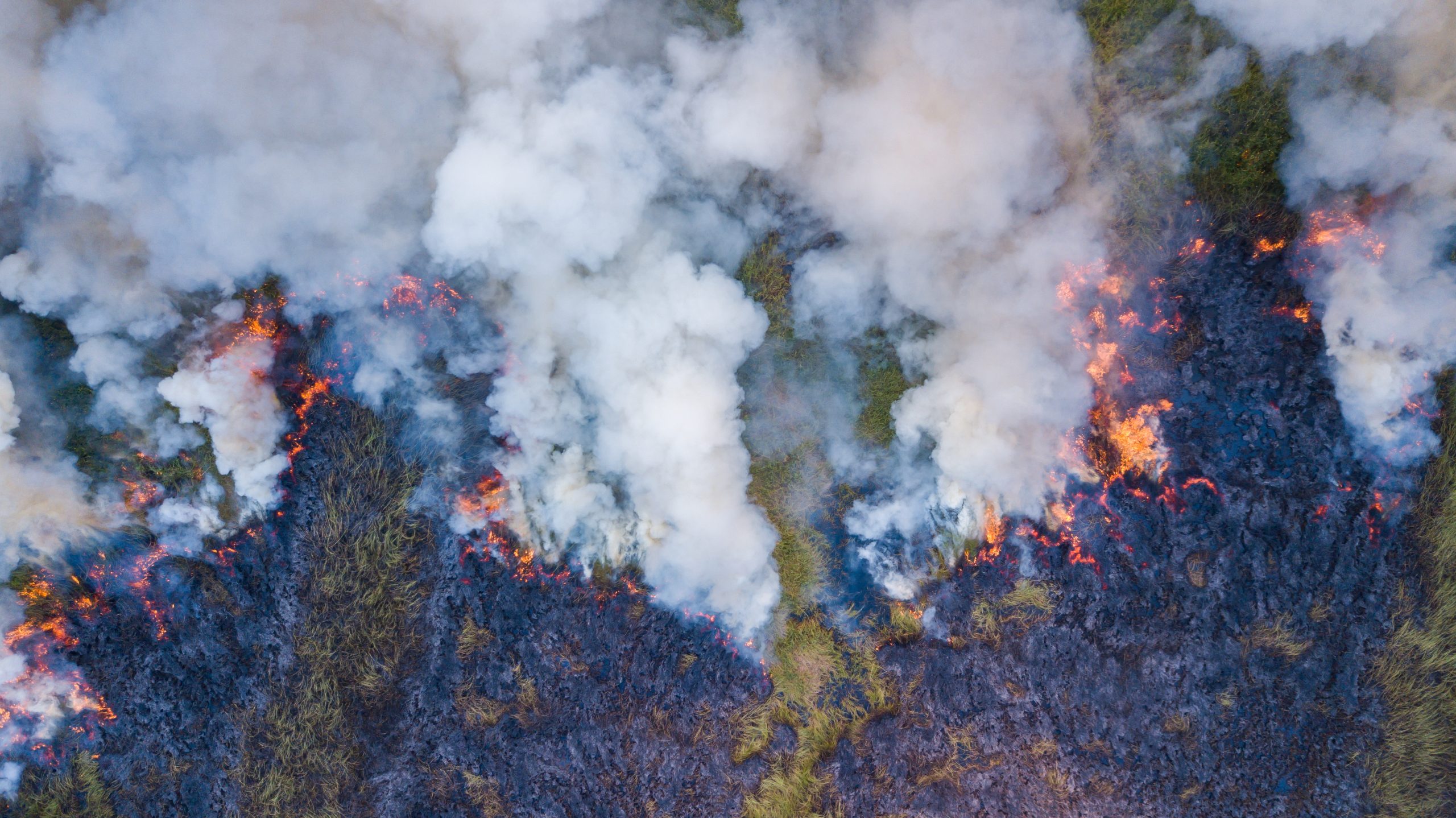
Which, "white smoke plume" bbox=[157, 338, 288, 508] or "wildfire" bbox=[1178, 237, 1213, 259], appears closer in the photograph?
"wildfire" bbox=[1178, 237, 1213, 259]

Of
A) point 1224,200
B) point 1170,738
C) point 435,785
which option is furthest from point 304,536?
point 1224,200

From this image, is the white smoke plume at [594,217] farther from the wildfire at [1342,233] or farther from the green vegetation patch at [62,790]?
the green vegetation patch at [62,790]

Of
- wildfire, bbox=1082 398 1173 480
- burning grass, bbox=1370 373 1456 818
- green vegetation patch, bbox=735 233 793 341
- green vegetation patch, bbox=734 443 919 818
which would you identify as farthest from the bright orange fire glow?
burning grass, bbox=1370 373 1456 818

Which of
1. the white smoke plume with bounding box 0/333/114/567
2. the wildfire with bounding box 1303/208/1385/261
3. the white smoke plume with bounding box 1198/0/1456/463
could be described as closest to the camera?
the white smoke plume with bounding box 1198/0/1456/463

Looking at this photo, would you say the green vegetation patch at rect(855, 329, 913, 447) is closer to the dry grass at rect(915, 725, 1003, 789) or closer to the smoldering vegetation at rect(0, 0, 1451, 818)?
the smoldering vegetation at rect(0, 0, 1451, 818)

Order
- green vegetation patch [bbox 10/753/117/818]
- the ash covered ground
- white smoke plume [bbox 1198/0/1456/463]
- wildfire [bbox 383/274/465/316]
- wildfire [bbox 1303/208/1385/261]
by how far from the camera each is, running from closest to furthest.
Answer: white smoke plume [bbox 1198/0/1456/463] < wildfire [bbox 1303/208/1385/261] < the ash covered ground < wildfire [bbox 383/274/465/316] < green vegetation patch [bbox 10/753/117/818]

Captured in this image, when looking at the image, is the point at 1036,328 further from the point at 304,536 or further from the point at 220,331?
the point at 220,331
